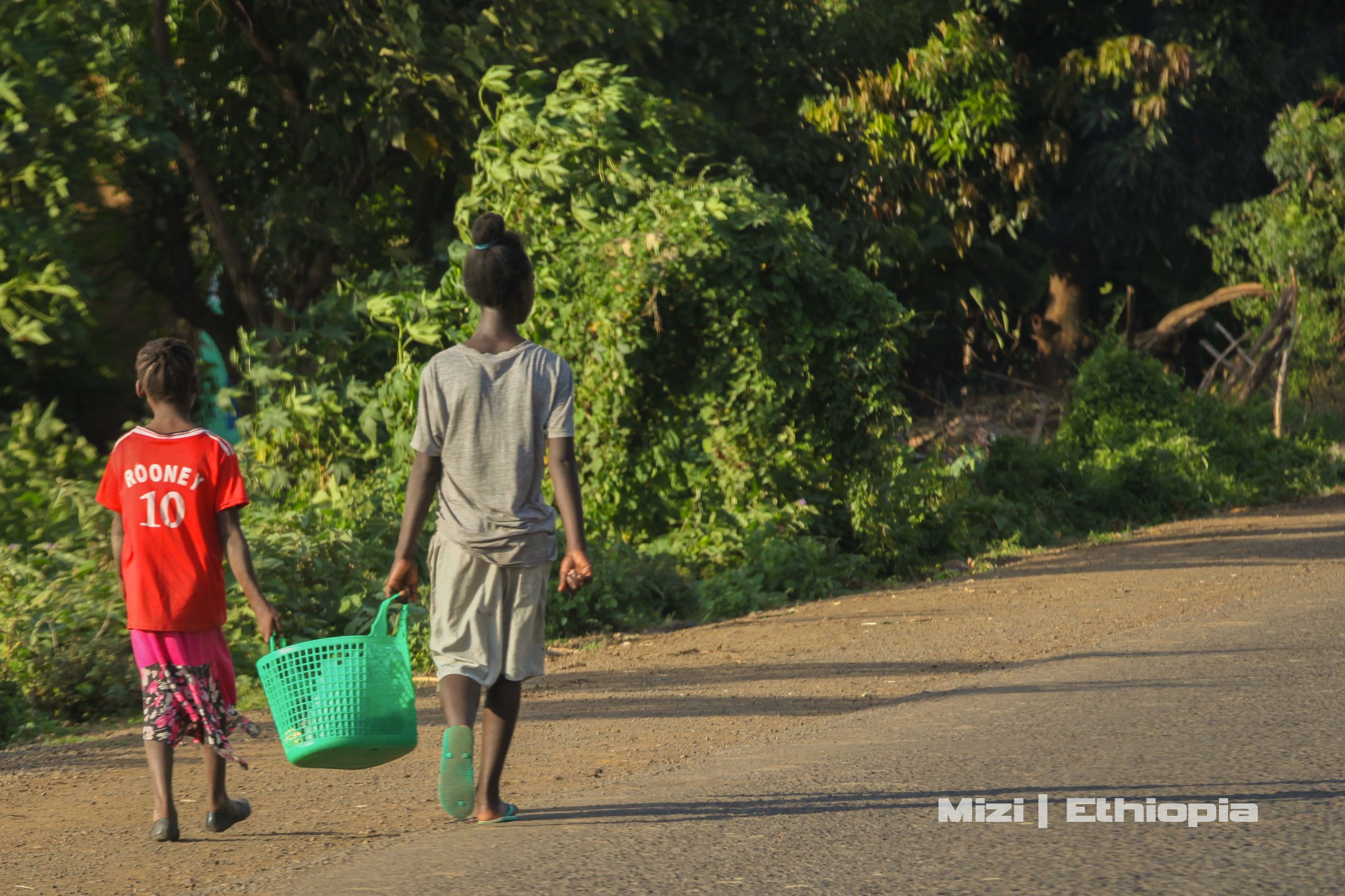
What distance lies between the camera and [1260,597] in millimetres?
8578

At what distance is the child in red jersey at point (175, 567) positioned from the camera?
14.1ft

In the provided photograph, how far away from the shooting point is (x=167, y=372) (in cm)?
441

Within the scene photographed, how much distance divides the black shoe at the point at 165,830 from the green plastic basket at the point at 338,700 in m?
0.55

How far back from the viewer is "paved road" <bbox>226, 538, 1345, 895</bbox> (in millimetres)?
3818

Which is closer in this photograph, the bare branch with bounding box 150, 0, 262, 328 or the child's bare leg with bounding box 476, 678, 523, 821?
the child's bare leg with bounding box 476, 678, 523, 821

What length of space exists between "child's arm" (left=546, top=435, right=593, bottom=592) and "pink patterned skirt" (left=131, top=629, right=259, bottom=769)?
3.60 feet

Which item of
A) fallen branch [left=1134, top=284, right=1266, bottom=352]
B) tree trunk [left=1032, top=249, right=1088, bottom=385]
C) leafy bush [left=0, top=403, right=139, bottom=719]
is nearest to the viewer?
leafy bush [left=0, top=403, right=139, bottom=719]

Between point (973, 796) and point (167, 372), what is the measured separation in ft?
9.12

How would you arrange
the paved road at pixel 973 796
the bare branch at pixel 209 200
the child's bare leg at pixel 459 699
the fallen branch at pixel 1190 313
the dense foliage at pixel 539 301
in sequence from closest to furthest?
the paved road at pixel 973 796 < the child's bare leg at pixel 459 699 < the dense foliage at pixel 539 301 < the bare branch at pixel 209 200 < the fallen branch at pixel 1190 313

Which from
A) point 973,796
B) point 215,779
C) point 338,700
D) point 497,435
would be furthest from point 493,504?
point 973,796

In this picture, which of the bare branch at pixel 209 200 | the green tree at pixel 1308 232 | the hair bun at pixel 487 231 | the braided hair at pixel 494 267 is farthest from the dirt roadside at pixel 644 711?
the green tree at pixel 1308 232

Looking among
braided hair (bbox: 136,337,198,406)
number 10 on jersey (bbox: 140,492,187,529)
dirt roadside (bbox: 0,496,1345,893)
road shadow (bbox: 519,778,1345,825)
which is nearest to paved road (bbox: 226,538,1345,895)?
road shadow (bbox: 519,778,1345,825)

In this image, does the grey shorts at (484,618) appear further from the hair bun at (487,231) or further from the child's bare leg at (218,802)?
the hair bun at (487,231)

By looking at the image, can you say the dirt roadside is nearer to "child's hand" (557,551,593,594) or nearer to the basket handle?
the basket handle
